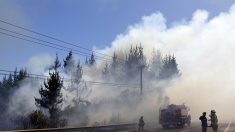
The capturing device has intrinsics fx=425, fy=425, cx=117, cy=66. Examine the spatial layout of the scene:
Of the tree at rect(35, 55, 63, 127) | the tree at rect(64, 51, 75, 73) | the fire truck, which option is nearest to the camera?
the fire truck

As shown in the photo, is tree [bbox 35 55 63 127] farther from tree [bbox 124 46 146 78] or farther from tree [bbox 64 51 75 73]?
tree [bbox 124 46 146 78]

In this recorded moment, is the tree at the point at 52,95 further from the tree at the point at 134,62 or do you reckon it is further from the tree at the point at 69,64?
the tree at the point at 134,62

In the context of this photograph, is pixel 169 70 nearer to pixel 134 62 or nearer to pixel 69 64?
pixel 134 62

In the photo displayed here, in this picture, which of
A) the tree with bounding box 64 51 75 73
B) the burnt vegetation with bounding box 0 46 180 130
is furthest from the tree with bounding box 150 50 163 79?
the tree with bounding box 64 51 75 73

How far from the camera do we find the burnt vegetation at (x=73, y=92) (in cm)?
6125

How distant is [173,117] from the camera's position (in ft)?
164

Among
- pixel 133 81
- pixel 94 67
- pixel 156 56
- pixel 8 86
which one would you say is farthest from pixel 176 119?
pixel 156 56

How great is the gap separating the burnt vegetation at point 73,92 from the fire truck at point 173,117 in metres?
14.1

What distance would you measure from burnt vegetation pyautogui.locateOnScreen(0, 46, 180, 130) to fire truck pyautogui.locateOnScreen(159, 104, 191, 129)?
14.1 m

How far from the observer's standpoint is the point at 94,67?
109312mm

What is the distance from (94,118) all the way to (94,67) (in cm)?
3374

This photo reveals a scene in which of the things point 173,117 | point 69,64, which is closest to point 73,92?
point 69,64

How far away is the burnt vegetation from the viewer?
2411 inches

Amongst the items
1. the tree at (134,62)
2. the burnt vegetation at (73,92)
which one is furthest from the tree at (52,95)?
the tree at (134,62)
